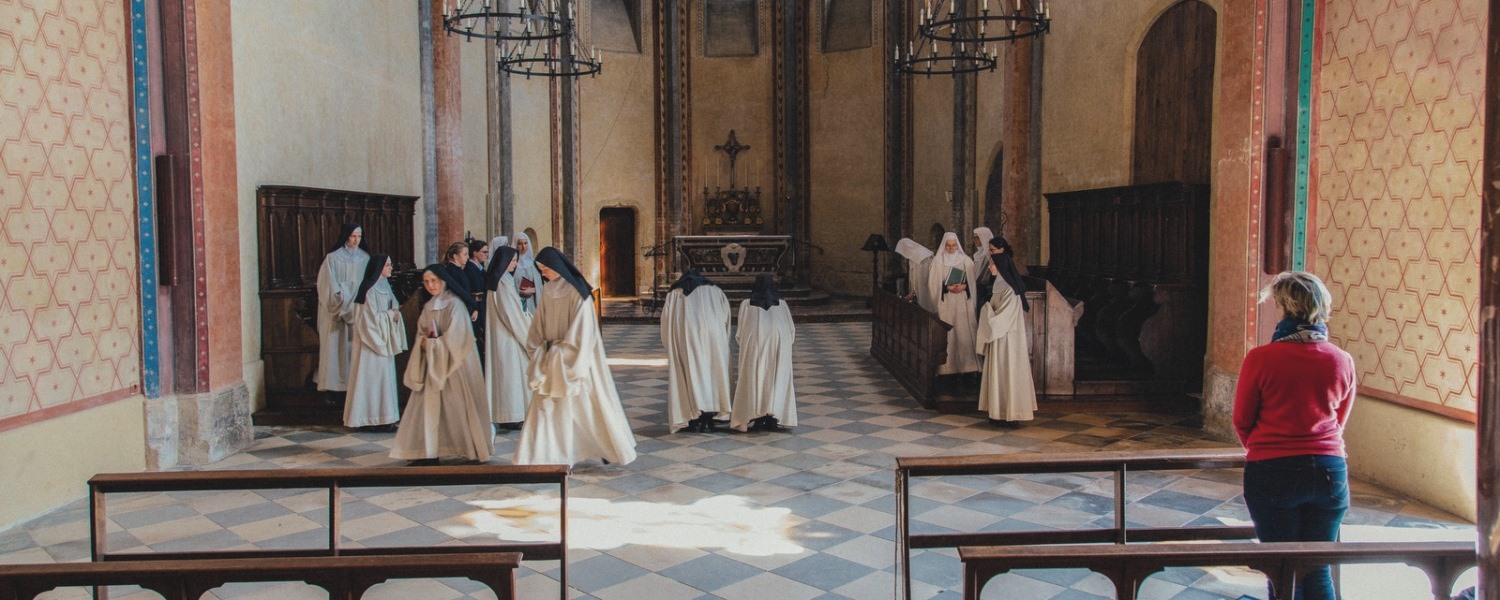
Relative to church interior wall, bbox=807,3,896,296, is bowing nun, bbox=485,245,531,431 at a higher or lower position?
lower

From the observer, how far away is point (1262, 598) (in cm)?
453

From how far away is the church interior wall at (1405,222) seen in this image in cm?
573

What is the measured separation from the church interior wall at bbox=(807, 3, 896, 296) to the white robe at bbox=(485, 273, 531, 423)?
12.7 metres

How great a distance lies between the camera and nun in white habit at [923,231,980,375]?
961 cm

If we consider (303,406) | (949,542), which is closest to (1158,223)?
(949,542)

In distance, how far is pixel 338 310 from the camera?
847 cm

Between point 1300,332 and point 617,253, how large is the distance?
1829cm

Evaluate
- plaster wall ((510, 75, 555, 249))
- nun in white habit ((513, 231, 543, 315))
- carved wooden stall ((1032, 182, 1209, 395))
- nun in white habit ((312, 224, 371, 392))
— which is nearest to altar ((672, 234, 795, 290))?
plaster wall ((510, 75, 555, 249))

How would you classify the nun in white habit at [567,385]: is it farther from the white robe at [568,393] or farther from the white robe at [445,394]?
the white robe at [445,394]

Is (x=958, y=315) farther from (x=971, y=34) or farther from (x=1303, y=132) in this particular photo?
(x=971, y=34)

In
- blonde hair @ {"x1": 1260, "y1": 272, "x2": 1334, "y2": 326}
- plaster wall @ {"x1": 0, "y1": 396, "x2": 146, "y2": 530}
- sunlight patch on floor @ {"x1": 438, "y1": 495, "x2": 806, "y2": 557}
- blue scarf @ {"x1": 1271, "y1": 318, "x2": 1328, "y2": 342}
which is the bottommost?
sunlight patch on floor @ {"x1": 438, "y1": 495, "x2": 806, "y2": 557}

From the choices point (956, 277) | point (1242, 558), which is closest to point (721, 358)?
point (956, 277)

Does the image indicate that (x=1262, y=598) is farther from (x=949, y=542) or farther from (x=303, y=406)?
(x=303, y=406)

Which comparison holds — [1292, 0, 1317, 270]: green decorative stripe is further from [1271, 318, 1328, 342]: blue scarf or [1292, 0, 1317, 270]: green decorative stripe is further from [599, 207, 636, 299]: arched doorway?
[599, 207, 636, 299]: arched doorway
